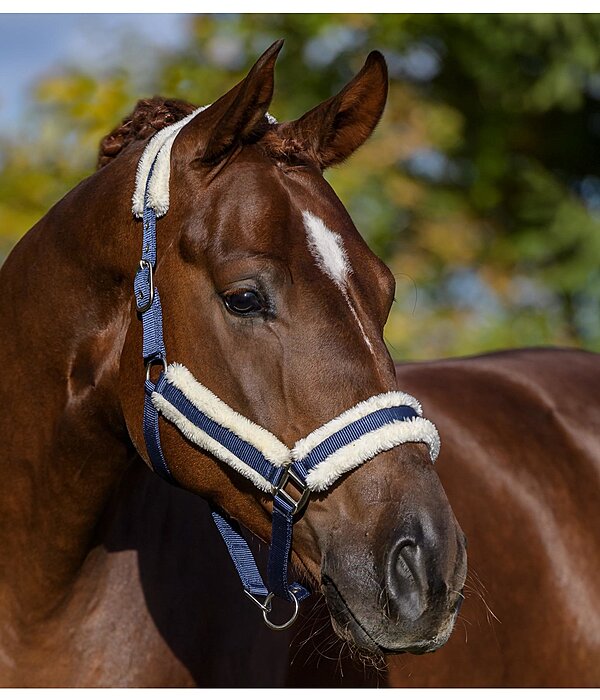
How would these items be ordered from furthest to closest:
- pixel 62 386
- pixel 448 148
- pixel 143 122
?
pixel 448 148 → pixel 143 122 → pixel 62 386

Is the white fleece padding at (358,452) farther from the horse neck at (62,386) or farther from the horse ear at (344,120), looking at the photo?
the horse ear at (344,120)

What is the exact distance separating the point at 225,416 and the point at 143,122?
0.91m

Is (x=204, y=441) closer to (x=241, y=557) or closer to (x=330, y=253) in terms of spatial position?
(x=241, y=557)

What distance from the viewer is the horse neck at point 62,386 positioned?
7.07 ft

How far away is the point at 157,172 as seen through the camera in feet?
6.73

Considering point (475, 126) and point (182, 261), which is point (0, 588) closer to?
point (182, 261)

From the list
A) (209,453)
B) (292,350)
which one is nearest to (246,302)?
(292,350)

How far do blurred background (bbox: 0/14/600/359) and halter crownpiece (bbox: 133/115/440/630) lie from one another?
17.4ft

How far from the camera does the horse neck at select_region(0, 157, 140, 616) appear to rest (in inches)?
84.9

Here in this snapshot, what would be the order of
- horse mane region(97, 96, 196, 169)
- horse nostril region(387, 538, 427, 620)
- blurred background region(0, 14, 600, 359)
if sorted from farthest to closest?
blurred background region(0, 14, 600, 359) → horse mane region(97, 96, 196, 169) → horse nostril region(387, 538, 427, 620)

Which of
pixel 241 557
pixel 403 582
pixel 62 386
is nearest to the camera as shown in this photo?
pixel 403 582

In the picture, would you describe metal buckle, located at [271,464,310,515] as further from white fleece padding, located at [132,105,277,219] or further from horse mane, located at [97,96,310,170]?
horse mane, located at [97,96,310,170]

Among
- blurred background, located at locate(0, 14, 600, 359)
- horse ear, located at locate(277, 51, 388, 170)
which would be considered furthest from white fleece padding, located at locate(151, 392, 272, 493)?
blurred background, located at locate(0, 14, 600, 359)

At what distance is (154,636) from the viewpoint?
2.37 m
